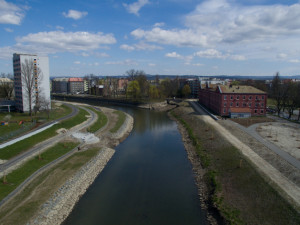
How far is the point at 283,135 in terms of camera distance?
32.4 meters

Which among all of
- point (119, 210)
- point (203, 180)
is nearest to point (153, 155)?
point (203, 180)

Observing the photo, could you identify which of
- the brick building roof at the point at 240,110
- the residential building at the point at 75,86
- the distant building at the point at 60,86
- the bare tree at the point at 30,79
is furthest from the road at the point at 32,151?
the distant building at the point at 60,86

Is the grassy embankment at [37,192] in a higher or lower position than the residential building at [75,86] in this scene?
lower

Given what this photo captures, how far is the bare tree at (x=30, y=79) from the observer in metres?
43.5

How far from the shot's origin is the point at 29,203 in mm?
16406

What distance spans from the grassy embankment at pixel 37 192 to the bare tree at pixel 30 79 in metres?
23.9

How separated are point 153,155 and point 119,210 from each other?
12064mm

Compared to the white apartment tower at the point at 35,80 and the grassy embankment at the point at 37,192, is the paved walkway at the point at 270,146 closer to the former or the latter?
the grassy embankment at the point at 37,192

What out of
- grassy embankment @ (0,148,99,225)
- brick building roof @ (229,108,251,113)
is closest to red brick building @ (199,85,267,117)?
brick building roof @ (229,108,251,113)

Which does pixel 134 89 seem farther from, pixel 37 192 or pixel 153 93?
pixel 37 192

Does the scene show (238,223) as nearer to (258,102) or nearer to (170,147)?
(170,147)

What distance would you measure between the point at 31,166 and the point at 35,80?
1196 inches

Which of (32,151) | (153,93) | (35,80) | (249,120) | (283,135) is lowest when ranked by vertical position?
(32,151)

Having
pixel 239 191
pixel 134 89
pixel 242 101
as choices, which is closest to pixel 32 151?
pixel 239 191
